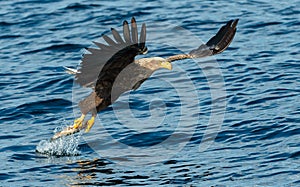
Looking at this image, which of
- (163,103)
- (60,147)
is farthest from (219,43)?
(60,147)

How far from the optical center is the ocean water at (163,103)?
9.37 meters

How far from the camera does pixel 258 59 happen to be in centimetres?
1373

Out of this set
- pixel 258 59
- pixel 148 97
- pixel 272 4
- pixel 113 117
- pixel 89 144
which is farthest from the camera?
pixel 272 4

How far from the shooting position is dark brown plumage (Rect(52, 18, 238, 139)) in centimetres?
→ 835

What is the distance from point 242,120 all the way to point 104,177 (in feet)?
8.56

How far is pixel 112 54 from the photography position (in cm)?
848

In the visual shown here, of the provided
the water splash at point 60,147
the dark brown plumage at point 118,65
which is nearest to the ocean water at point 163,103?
the water splash at point 60,147

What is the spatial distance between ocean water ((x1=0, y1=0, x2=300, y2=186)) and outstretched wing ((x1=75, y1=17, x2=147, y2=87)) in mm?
1301

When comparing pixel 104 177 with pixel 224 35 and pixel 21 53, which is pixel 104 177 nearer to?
pixel 224 35

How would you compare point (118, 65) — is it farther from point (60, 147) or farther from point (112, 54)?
point (60, 147)

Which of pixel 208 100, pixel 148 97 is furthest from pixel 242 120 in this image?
pixel 148 97

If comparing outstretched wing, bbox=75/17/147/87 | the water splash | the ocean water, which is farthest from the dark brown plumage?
the ocean water

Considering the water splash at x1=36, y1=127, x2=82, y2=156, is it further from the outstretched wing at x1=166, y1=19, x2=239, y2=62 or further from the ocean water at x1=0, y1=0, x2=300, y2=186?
the outstretched wing at x1=166, y1=19, x2=239, y2=62

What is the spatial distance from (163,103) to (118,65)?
3.30 meters
